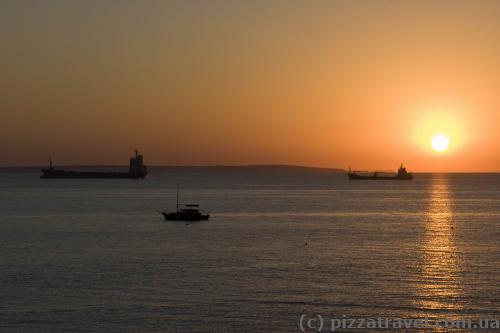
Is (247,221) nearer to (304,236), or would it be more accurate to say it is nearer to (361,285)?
(304,236)

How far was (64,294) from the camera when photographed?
156 ft

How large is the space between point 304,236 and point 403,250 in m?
17.1

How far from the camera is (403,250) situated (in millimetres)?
73000

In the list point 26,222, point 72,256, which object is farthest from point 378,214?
point 72,256

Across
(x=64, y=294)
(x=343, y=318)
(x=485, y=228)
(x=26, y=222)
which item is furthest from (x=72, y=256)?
(x=485, y=228)

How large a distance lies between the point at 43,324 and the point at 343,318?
616 inches

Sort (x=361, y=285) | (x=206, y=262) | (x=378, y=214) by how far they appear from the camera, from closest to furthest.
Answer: (x=361, y=285)
(x=206, y=262)
(x=378, y=214)

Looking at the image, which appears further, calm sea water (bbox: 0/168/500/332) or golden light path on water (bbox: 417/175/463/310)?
golden light path on water (bbox: 417/175/463/310)

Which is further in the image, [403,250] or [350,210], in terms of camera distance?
[350,210]

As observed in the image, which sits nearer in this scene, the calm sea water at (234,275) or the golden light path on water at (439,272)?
the calm sea water at (234,275)

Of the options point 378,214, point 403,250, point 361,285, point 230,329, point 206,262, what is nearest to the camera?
point 230,329

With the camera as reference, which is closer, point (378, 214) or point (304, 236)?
point (304, 236)

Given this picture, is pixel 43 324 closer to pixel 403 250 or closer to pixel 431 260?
pixel 431 260

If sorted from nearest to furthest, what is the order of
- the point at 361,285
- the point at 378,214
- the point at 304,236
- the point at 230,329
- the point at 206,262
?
the point at 230,329 → the point at 361,285 → the point at 206,262 → the point at 304,236 → the point at 378,214
